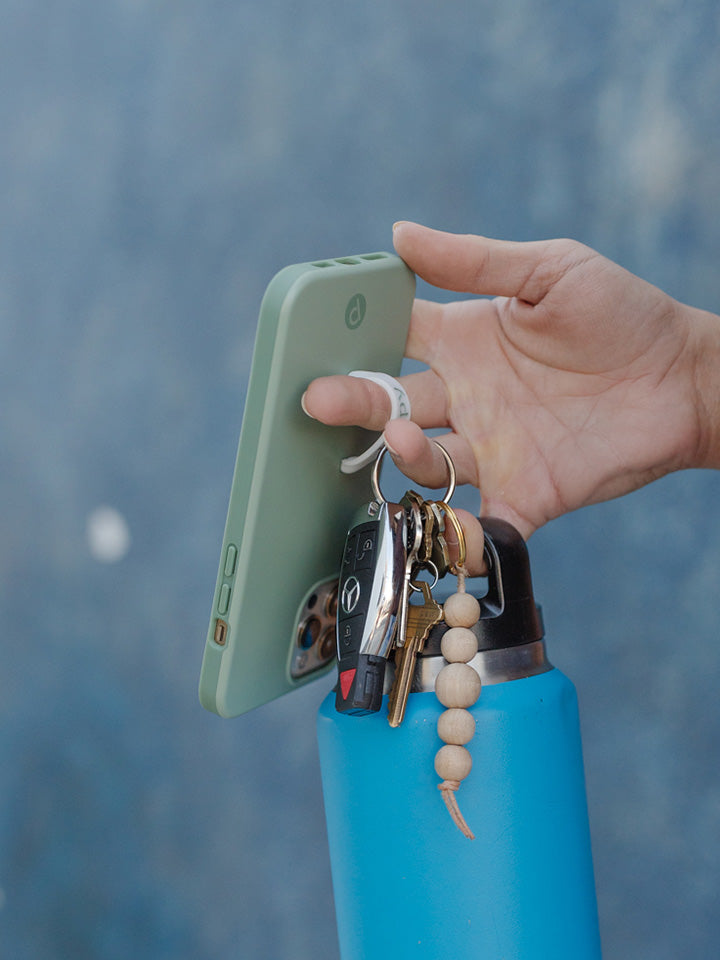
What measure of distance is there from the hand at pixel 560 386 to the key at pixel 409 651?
295 millimetres

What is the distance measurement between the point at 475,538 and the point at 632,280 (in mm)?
362

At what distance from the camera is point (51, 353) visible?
1513 mm

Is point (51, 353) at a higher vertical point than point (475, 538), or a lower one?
higher

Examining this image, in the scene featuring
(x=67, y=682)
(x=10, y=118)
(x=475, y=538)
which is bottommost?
(x=475, y=538)

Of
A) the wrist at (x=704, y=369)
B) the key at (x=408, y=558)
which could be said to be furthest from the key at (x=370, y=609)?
the wrist at (x=704, y=369)

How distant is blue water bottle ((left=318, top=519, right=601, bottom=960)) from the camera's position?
24.9 inches

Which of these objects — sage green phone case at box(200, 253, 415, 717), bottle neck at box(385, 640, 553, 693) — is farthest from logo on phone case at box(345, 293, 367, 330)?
bottle neck at box(385, 640, 553, 693)

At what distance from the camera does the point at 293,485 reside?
0.72 m

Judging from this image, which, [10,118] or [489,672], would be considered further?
[10,118]

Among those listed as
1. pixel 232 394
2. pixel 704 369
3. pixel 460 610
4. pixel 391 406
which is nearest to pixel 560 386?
pixel 704 369

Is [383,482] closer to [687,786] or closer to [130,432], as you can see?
[130,432]

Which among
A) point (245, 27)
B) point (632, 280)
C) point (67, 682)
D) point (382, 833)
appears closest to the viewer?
point (382, 833)

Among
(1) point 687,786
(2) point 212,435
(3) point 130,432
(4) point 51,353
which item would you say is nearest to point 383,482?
(2) point 212,435

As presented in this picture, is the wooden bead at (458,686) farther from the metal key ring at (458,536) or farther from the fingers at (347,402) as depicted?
the fingers at (347,402)
